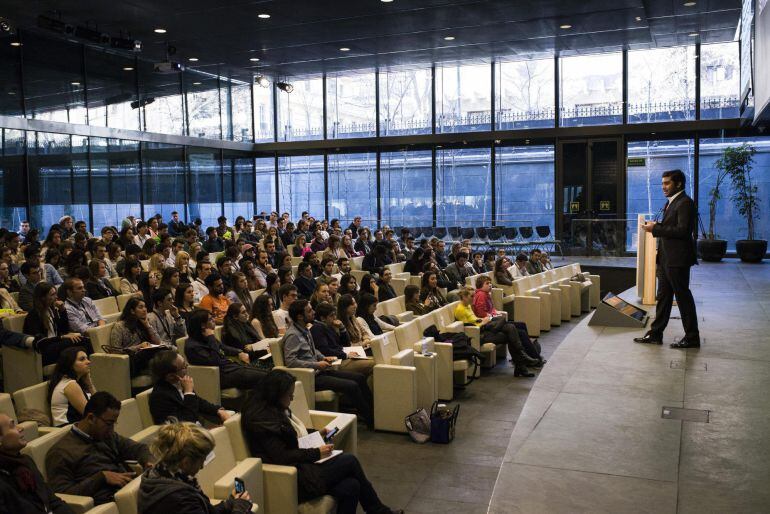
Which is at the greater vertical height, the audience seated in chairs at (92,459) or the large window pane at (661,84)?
the large window pane at (661,84)

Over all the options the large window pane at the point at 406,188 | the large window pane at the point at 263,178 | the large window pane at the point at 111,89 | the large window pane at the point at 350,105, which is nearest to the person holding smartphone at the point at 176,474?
the large window pane at the point at 111,89

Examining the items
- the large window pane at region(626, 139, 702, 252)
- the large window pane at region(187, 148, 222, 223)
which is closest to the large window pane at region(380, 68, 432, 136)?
the large window pane at region(187, 148, 222, 223)

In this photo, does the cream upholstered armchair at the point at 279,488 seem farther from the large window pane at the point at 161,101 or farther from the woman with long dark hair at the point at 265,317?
the large window pane at the point at 161,101

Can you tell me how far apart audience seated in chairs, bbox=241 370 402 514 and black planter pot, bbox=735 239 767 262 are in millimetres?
13450

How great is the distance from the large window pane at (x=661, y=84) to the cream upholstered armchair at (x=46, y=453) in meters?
15.2

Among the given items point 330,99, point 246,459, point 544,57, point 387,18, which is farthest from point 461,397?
point 330,99

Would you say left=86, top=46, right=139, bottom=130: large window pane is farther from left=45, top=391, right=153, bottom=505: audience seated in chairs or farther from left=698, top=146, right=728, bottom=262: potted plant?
left=698, top=146, right=728, bottom=262: potted plant

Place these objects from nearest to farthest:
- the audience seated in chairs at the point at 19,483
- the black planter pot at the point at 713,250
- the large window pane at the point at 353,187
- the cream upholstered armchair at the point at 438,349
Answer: the audience seated in chairs at the point at 19,483 < the cream upholstered armchair at the point at 438,349 < the black planter pot at the point at 713,250 < the large window pane at the point at 353,187

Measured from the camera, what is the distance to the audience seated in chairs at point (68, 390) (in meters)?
4.30

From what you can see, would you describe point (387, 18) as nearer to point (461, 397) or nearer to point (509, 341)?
point (509, 341)

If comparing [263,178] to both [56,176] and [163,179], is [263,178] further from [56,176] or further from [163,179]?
[56,176]

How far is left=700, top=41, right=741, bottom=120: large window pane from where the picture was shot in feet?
50.5

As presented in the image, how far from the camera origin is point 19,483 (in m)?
2.98

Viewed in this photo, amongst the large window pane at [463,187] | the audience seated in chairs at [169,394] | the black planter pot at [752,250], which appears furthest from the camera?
the large window pane at [463,187]
